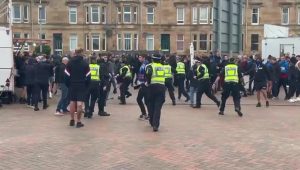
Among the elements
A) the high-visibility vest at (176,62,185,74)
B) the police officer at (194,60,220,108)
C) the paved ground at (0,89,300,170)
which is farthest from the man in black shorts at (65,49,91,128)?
the high-visibility vest at (176,62,185,74)

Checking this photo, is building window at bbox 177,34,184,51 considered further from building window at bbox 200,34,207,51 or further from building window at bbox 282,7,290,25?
building window at bbox 282,7,290,25

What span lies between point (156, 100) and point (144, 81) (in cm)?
102

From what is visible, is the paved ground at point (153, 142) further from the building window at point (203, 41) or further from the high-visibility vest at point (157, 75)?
the building window at point (203, 41)

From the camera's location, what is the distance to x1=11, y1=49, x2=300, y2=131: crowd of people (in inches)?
501

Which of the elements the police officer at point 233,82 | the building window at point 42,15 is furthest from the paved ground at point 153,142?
the building window at point 42,15

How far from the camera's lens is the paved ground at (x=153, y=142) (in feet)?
29.0

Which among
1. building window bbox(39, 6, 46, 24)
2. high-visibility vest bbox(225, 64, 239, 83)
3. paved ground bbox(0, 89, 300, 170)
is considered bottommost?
paved ground bbox(0, 89, 300, 170)

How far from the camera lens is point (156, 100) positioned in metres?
12.4

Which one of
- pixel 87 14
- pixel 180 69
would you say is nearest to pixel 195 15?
pixel 87 14

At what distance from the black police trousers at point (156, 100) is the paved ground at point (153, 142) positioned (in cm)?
33

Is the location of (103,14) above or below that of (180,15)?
above

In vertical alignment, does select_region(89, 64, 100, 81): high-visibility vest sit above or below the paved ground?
above

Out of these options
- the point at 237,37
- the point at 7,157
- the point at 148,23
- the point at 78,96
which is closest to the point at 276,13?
the point at 148,23

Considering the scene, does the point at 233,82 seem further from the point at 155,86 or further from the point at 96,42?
the point at 96,42
